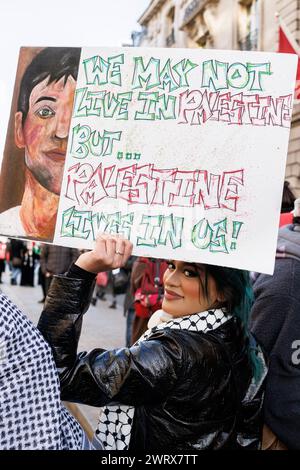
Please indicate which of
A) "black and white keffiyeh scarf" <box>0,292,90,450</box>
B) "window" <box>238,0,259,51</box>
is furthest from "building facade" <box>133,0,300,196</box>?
"black and white keffiyeh scarf" <box>0,292,90,450</box>

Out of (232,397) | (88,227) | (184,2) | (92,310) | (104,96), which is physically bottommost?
(92,310)

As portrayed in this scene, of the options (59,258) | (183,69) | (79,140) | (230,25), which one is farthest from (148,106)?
(230,25)

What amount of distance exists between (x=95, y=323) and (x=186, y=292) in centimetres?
817

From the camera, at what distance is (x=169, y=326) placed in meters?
1.76

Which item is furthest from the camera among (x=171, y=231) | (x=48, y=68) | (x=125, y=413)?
(x=48, y=68)

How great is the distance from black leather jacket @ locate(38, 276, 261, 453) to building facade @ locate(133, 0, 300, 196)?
11.6m

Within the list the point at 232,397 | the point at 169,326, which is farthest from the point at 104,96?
the point at 232,397

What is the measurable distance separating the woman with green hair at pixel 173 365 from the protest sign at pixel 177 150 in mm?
142

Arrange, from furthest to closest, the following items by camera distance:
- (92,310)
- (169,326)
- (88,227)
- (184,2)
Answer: (184,2) < (92,310) < (88,227) < (169,326)

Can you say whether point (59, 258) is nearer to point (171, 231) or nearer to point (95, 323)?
point (95, 323)

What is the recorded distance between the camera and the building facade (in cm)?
1359

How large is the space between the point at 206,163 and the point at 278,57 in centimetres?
43

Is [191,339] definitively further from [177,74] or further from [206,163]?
[177,74]

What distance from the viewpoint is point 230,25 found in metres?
18.1
